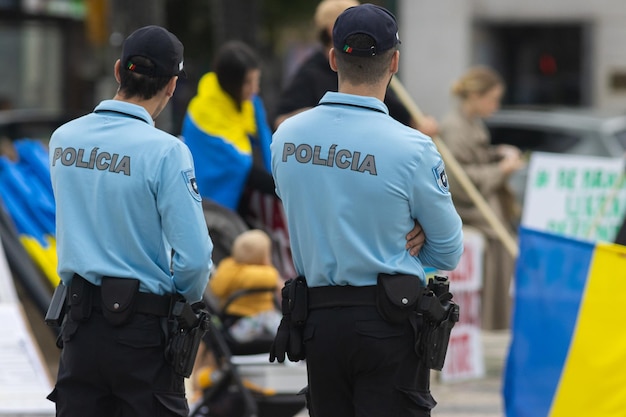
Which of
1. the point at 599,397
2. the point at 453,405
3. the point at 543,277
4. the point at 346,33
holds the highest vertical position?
the point at 346,33

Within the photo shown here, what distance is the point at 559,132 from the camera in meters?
13.9

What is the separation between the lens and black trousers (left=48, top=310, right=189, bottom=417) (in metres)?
4.11

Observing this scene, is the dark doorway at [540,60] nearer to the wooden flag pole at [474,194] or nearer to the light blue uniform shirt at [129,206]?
the wooden flag pole at [474,194]

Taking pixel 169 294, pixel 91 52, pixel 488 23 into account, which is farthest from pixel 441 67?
pixel 169 294

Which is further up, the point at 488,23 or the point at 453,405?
the point at 488,23

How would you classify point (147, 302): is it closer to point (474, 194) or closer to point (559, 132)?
point (474, 194)

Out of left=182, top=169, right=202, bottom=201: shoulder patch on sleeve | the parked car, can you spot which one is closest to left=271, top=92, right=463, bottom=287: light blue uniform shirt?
left=182, top=169, right=202, bottom=201: shoulder patch on sleeve

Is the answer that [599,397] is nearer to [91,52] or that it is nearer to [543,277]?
[543,277]

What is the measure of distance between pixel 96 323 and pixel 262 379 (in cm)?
226

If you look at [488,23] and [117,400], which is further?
[488,23]

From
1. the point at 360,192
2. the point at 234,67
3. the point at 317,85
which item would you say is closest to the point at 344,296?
the point at 360,192

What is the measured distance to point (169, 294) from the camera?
421 centimetres

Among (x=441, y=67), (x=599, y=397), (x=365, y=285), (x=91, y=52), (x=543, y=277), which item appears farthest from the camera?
(x=441, y=67)

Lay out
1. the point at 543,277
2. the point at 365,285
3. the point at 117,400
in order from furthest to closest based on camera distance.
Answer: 1. the point at 543,277
2. the point at 117,400
3. the point at 365,285
